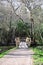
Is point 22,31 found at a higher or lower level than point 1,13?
lower

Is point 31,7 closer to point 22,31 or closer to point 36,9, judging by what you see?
point 36,9

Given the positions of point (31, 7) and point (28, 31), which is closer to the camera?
point (31, 7)

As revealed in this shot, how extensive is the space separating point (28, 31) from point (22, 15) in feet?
26.7

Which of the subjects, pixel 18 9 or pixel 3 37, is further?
pixel 3 37

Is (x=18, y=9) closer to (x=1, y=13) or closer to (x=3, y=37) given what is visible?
(x=1, y=13)

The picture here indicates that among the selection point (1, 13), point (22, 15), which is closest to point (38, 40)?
point (22, 15)

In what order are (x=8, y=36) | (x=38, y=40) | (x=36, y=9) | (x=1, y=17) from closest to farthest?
(x=36, y=9) < (x=38, y=40) < (x=1, y=17) < (x=8, y=36)

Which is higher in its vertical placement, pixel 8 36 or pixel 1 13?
pixel 1 13

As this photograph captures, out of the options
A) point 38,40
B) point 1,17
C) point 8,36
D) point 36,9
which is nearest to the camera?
point 36,9

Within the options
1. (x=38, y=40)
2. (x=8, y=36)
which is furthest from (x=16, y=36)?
(x=38, y=40)

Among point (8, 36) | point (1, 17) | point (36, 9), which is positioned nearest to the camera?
point (36, 9)

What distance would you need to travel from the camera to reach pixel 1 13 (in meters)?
49.2

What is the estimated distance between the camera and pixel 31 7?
43.7m

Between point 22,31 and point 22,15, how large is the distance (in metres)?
9.79
